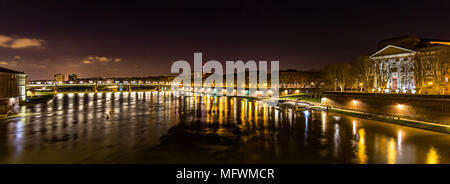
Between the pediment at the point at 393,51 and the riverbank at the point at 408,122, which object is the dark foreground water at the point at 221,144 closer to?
the riverbank at the point at 408,122

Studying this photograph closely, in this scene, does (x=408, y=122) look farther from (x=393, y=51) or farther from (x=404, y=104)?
(x=393, y=51)

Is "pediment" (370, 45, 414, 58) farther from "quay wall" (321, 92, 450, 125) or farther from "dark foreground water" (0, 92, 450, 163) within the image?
"dark foreground water" (0, 92, 450, 163)

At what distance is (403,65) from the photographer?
62312mm

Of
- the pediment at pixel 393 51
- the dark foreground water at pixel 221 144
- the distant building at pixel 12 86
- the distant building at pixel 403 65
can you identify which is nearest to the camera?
the dark foreground water at pixel 221 144

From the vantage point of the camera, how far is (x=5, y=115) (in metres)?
26.3

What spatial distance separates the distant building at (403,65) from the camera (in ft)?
163

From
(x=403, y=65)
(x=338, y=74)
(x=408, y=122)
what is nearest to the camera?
(x=408, y=122)

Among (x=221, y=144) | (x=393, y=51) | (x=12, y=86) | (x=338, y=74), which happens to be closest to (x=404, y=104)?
(x=338, y=74)

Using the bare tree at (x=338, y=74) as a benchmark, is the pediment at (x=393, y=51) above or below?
above

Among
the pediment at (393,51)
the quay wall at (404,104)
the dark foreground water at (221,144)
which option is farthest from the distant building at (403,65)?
the dark foreground water at (221,144)

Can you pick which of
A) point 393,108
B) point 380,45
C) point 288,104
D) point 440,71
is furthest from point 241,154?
point 380,45
